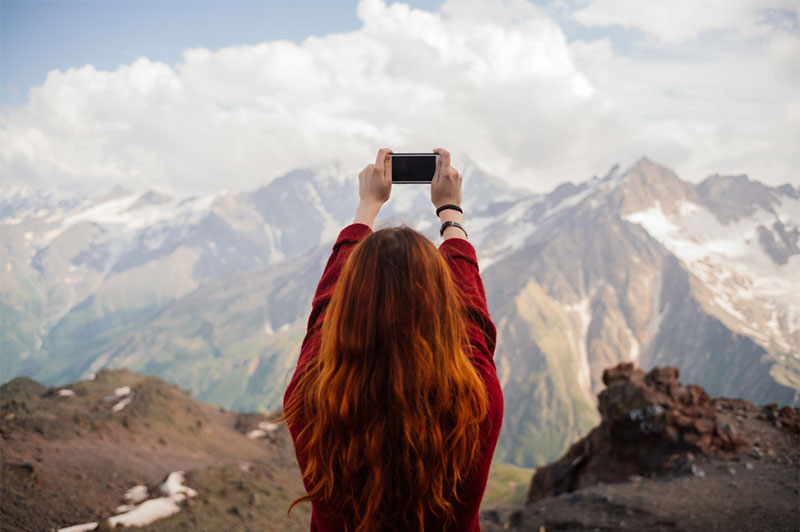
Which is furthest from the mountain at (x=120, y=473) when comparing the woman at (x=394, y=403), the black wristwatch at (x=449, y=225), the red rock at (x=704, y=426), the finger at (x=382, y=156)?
the red rock at (x=704, y=426)

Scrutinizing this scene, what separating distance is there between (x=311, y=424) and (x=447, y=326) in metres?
1.03

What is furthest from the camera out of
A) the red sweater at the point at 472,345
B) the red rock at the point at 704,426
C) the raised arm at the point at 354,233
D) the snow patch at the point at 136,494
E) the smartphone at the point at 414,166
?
the red rock at the point at 704,426

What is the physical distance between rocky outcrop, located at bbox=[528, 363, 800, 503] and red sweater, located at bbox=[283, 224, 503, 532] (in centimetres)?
1672

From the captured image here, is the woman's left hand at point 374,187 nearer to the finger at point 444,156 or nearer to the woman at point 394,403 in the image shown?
the finger at point 444,156

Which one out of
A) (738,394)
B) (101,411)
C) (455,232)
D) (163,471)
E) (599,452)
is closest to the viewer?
(455,232)

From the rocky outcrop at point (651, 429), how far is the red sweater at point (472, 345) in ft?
54.9

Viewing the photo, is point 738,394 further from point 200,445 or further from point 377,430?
point 377,430

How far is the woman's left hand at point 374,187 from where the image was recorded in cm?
376

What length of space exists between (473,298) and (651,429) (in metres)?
20.4

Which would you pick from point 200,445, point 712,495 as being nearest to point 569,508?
point 712,495

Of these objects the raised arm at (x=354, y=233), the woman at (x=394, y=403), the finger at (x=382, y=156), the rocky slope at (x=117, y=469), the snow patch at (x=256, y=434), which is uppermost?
the finger at (x=382, y=156)

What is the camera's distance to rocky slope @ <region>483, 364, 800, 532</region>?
11820mm

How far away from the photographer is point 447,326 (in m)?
2.81

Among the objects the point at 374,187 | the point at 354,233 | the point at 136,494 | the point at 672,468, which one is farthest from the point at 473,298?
the point at 672,468
